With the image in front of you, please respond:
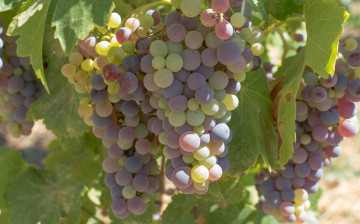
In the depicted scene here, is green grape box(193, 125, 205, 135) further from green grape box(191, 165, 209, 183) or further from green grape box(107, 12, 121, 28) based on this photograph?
green grape box(107, 12, 121, 28)

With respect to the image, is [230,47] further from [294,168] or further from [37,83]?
[37,83]

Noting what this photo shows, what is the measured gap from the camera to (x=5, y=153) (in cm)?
143

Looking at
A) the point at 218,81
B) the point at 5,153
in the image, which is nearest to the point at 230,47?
the point at 218,81

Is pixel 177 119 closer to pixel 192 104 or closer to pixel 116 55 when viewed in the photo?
pixel 192 104

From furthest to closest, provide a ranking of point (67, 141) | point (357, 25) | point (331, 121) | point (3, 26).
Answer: point (357, 25)
point (67, 141)
point (3, 26)
point (331, 121)

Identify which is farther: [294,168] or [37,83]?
[37,83]

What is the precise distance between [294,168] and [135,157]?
0.44m

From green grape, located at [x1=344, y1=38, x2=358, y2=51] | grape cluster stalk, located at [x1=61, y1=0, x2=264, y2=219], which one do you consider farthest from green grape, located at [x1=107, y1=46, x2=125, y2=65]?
green grape, located at [x1=344, y1=38, x2=358, y2=51]

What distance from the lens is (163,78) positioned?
683 mm

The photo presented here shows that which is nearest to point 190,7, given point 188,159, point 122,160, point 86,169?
point 188,159

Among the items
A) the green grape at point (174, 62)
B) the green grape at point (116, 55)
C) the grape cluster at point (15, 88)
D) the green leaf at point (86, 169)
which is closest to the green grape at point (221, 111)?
the green grape at point (174, 62)

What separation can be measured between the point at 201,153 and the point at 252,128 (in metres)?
0.24

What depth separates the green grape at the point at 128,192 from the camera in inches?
34.3

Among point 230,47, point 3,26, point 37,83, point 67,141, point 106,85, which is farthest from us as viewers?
point 67,141
